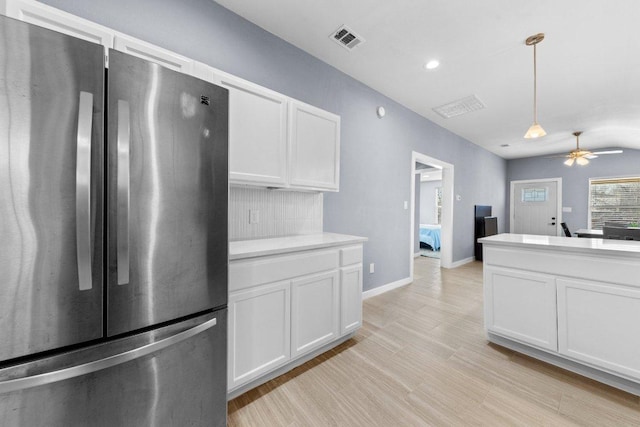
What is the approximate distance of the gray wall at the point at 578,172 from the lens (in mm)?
5922

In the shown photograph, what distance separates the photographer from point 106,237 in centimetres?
94

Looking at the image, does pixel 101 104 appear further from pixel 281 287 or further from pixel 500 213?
pixel 500 213

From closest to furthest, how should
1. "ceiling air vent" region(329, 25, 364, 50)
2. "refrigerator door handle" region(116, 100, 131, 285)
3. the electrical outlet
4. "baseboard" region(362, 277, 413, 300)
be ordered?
"refrigerator door handle" region(116, 100, 131, 285), the electrical outlet, "ceiling air vent" region(329, 25, 364, 50), "baseboard" region(362, 277, 413, 300)

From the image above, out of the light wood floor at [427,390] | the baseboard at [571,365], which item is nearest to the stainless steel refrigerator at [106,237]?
the light wood floor at [427,390]

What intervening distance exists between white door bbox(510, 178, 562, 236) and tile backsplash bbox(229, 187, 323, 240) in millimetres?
7543

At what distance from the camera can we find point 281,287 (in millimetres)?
1737

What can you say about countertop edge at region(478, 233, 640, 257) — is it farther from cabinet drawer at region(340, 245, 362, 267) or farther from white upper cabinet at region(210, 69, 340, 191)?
white upper cabinet at region(210, 69, 340, 191)

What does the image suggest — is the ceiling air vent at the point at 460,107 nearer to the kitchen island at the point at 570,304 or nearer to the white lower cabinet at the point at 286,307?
the kitchen island at the point at 570,304

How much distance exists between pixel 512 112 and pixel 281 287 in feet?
15.4

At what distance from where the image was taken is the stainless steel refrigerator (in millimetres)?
797

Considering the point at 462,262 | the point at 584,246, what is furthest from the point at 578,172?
the point at 584,246

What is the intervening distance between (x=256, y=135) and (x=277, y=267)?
3.27 feet

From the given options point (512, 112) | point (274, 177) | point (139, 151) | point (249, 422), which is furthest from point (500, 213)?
point (139, 151)

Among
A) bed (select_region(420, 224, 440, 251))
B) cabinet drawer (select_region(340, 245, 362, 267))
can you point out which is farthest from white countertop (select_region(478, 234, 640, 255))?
bed (select_region(420, 224, 440, 251))
